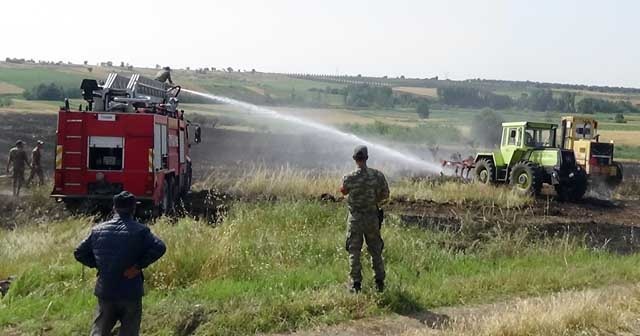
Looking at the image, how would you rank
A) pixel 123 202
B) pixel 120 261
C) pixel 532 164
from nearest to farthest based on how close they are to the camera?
1. pixel 120 261
2. pixel 123 202
3. pixel 532 164

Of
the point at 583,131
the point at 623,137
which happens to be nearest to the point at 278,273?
the point at 583,131

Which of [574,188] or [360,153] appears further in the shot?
[574,188]

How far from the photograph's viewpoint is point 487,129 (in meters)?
58.2

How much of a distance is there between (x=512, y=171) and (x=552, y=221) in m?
5.93

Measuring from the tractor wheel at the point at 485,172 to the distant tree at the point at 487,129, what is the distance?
90.1 feet

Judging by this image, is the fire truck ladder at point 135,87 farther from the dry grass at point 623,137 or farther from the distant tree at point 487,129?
the dry grass at point 623,137

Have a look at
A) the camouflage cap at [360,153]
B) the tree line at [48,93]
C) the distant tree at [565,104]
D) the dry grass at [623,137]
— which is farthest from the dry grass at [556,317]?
the distant tree at [565,104]

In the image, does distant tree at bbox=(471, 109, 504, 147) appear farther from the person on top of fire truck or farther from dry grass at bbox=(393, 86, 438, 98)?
dry grass at bbox=(393, 86, 438, 98)

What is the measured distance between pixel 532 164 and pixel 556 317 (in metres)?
16.7

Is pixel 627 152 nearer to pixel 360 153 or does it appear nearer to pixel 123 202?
pixel 360 153

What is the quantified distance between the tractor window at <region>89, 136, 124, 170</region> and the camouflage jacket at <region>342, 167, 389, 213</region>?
25.5 ft

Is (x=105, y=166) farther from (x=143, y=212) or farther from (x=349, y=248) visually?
(x=349, y=248)

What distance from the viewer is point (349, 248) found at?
912 cm

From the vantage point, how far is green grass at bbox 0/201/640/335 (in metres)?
8.06
